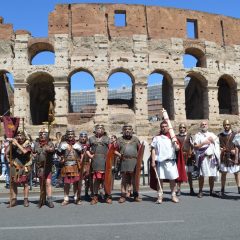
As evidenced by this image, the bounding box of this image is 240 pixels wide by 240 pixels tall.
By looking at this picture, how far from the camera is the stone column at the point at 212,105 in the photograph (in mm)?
21562

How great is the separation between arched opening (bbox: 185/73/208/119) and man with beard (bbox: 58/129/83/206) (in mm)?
15621

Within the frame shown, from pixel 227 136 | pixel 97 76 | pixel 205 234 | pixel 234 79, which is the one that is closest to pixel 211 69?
pixel 234 79

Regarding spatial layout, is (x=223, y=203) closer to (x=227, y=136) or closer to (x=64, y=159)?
(x=227, y=136)

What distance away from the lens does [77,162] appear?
7441 millimetres

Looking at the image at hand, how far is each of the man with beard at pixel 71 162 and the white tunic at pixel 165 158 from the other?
5.34 ft

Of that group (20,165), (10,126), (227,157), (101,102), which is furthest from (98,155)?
(101,102)

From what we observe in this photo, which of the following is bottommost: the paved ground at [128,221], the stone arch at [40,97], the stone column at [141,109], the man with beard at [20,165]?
the paved ground at [128,221]

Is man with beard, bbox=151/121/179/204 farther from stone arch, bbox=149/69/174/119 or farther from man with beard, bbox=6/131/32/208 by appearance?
stone arch, bbox=149/69/174/119

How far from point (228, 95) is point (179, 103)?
574 centimetres

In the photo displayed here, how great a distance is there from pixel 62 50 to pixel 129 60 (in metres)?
3.92

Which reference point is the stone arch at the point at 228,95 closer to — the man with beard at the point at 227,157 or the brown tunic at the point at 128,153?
the man with beard at the point at 227,157

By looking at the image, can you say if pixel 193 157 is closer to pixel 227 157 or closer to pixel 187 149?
pixel 187 149

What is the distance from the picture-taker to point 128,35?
68.8ft

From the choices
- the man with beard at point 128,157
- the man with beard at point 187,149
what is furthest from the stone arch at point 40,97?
the man with beard at point 128,157
